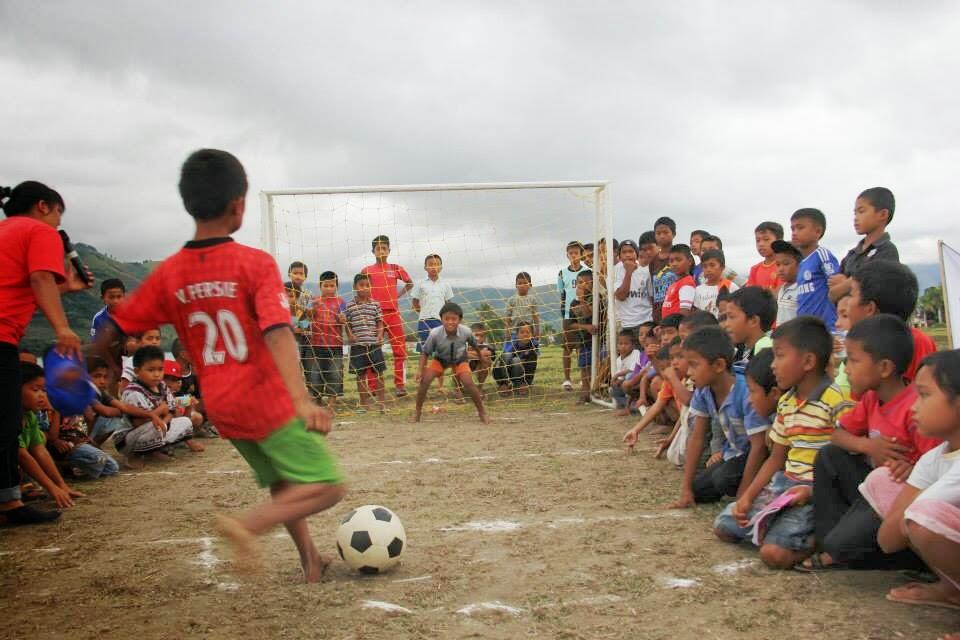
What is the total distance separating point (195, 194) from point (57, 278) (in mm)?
1713

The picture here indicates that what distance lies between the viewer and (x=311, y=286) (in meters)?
10.0

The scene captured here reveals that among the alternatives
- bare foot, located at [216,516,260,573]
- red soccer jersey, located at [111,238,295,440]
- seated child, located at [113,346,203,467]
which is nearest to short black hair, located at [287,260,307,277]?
seated child, located at [113,346,203,467]

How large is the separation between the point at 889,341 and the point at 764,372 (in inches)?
31.5

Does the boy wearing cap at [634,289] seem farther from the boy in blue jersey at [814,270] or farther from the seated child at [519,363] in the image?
the boy in blue jersey at [814,270]

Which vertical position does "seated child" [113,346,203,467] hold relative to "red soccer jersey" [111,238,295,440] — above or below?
below

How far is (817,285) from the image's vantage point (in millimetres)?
5727

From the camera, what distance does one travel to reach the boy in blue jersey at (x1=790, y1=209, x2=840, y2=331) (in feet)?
18.7

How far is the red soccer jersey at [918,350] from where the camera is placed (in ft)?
11.0

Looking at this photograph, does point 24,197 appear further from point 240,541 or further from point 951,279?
point 951,279

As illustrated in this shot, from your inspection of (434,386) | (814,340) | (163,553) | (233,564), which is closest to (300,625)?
(233,564)

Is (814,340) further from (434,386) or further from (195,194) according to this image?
(434,386)

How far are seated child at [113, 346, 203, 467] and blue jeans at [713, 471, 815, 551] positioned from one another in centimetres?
485

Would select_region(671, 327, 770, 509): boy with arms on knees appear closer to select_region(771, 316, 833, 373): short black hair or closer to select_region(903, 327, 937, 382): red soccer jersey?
select_region(771, 316, 833, 373): short black hair

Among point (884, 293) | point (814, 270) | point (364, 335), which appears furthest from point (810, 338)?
point (364, 335)
